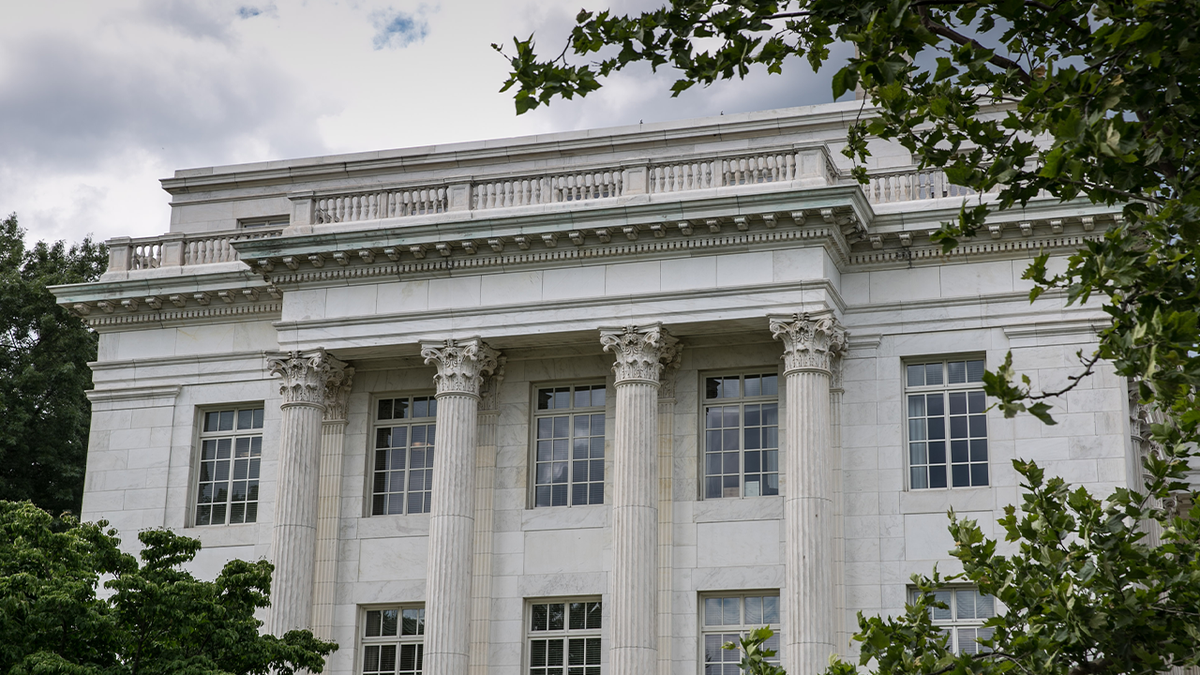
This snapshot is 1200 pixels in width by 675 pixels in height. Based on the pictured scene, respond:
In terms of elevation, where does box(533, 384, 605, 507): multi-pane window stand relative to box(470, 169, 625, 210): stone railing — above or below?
below

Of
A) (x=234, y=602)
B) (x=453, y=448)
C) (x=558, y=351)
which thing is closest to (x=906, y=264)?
(x=558, y=351)

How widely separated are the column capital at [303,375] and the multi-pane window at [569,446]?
4431 millimetres

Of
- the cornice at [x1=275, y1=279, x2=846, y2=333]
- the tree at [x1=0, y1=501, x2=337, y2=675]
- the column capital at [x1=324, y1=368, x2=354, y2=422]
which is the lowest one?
the tree at [x1=0, y1=501, x2=337, y2=675]

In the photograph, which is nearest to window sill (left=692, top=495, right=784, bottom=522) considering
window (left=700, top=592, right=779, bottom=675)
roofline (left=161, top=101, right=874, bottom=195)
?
window (left=700, top=592, right=779, bottom=675)

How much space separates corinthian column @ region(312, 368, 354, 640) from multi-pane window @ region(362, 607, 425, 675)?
843 millimetres

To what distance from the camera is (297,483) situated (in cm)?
3088

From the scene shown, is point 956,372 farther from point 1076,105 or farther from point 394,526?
point 1076,105

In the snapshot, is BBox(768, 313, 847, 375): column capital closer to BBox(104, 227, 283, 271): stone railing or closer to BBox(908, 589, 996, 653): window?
BBox(908, 589, 996, 653): window

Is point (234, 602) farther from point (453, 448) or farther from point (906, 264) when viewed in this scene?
point (906, 264)

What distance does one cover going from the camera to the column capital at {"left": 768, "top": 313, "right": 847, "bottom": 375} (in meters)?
28.9

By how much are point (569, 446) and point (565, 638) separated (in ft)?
12.8

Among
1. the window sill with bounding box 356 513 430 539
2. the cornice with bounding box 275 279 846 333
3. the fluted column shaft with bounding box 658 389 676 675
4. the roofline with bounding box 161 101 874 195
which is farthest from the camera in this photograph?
the roofline with bounding box 161 101 874 195

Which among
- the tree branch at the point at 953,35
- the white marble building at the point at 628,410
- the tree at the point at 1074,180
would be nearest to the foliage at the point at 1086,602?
the tree at the point at 1074,180

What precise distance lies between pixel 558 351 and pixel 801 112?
28.1 ft
